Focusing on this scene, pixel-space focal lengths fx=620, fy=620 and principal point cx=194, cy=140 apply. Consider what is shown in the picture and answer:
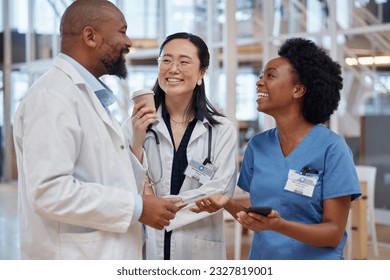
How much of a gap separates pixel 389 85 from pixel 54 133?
5693 millimetres

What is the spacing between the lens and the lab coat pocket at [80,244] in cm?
170

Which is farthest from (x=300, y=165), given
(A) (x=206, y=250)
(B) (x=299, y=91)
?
(A) (x=206, y=250)

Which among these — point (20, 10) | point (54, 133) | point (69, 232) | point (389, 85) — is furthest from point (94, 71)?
point (20, 10)

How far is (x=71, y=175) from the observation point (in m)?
1.58

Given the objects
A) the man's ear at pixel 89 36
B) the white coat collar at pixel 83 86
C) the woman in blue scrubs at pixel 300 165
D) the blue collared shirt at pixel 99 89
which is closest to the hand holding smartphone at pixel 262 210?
the woman in blue scrubs at pixel 300 165

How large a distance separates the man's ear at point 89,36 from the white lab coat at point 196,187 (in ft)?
2.23

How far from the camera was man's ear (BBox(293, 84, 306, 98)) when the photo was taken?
83.1 inches

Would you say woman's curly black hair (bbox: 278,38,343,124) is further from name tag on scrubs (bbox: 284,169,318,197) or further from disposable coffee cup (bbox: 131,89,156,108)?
disposable coffee cup (bbox: 131,89,156,108)

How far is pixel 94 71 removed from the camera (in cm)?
176

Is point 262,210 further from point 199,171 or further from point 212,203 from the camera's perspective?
point 199,171

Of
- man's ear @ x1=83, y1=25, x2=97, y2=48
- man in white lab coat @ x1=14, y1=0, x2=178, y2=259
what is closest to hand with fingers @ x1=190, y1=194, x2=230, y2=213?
man in white lab coat @ x1=14, y1=0, x2=178, y2=259

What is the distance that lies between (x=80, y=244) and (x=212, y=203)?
533 mm
